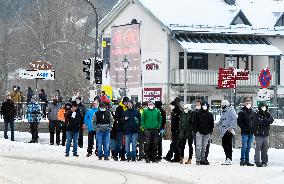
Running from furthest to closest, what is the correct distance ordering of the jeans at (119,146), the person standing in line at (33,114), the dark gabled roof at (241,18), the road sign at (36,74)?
the dark gabled roof at (241,18) → the road sign at (36,74) → the person standing in line at (33,114) → the jeans at (119,146)

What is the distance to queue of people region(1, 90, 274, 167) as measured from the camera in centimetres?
2455

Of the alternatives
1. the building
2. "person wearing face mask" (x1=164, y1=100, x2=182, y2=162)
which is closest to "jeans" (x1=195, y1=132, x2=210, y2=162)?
"person wearing face mask" (x1=164, y1=100, x2=182, y2=162)

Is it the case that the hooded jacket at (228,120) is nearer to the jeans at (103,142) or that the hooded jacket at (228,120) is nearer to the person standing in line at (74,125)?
the jeans at (103,142)

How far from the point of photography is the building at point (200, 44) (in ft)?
193

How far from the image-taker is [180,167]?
2358 centimetres

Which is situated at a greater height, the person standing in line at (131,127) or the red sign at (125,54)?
the red sign at (125,54)

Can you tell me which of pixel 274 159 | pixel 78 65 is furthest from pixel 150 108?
pixel 78 65

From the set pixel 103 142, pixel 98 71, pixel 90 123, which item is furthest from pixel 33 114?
pixel 103 142

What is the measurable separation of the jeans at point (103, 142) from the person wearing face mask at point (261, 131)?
430cm

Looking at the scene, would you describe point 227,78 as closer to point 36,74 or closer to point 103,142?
point 103,142

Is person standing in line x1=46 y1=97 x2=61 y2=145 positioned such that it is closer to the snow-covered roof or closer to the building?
the building

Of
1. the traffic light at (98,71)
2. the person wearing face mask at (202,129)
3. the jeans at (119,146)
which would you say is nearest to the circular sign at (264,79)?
Result: the person wearing face mask at (202,129)

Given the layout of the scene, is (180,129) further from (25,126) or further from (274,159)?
(25,126)

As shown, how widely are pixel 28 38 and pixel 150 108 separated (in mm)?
55247
